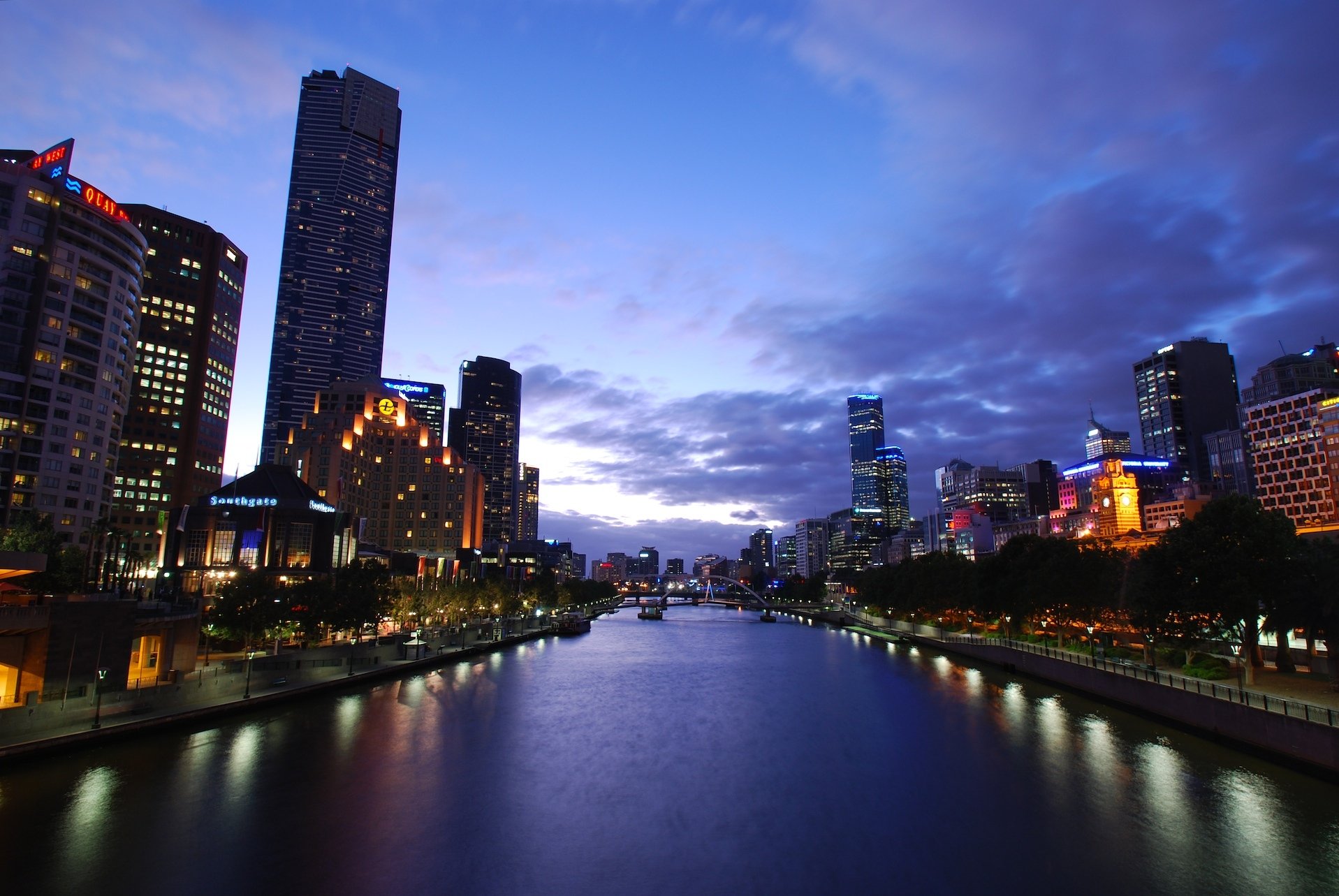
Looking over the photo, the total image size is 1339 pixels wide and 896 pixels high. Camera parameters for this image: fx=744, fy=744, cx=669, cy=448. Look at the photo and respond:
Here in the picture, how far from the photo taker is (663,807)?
33750 mm

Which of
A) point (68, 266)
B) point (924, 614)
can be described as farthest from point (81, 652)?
point (924, 614)

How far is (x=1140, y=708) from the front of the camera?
170 feet

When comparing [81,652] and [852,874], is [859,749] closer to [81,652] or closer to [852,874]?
[852,874]

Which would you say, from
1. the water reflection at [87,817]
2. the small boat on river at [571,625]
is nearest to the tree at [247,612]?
the water reflection at [87,817]

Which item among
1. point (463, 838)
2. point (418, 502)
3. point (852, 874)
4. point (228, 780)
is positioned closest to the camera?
point (852, 874)

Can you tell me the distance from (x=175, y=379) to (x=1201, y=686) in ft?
627

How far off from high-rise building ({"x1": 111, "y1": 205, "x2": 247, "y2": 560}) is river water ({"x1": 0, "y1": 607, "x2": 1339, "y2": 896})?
134 metres

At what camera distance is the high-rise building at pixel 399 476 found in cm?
17538

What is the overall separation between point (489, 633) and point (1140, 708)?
283ft

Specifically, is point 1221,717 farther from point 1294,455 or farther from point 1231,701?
point 1294,455

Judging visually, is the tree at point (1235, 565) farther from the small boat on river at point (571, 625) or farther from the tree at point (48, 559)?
the small boat on river at point (571, 625)

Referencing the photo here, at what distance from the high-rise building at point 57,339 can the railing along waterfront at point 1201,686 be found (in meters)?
118

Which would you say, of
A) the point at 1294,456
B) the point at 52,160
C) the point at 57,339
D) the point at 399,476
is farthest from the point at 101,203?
the point at 1294,456

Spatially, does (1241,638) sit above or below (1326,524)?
below
